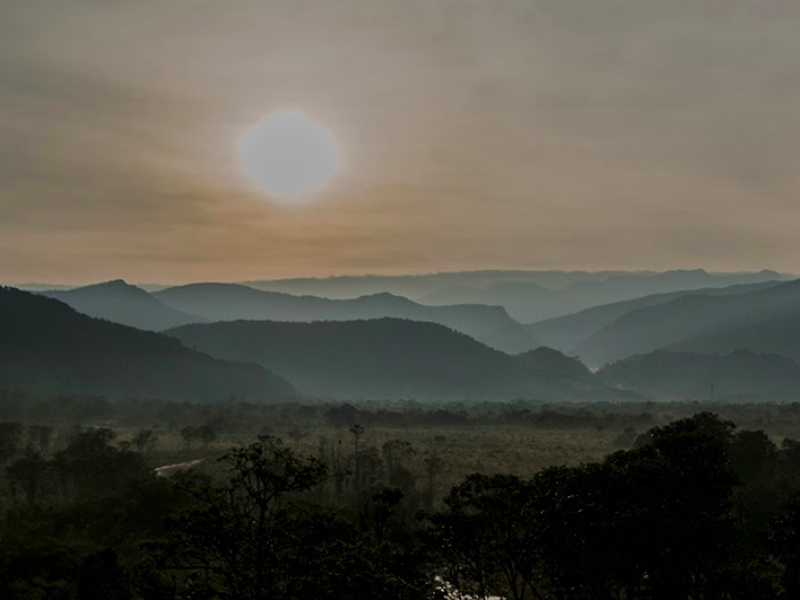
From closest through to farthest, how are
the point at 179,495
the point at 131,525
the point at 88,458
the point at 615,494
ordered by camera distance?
the point at 615,494
the point at 131,525
the point at 179,495
the point at 88,458

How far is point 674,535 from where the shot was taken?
28250 mm

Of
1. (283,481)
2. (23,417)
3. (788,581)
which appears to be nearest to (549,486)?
(788,581)

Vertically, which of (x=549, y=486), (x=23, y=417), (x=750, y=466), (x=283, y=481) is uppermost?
(x=283, y=481)

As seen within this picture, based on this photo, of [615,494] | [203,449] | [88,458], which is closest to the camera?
[615,494]

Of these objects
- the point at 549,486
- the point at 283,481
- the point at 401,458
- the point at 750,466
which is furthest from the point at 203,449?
the point at 283,481

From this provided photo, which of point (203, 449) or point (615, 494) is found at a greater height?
point (615, 494)

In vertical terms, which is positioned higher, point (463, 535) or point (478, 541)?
point (463, 535)

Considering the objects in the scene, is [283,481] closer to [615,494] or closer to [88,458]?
[615,494]

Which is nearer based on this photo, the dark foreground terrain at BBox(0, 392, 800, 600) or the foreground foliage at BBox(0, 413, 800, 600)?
the foreground foliage at BBox(0, 413, 800, 600)

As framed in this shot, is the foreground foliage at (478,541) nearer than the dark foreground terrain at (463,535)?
Yes

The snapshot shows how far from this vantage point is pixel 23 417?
650 ft

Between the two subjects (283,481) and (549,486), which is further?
(549,486)

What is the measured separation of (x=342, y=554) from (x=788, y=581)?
24314 millimetres

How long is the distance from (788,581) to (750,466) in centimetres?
3958
